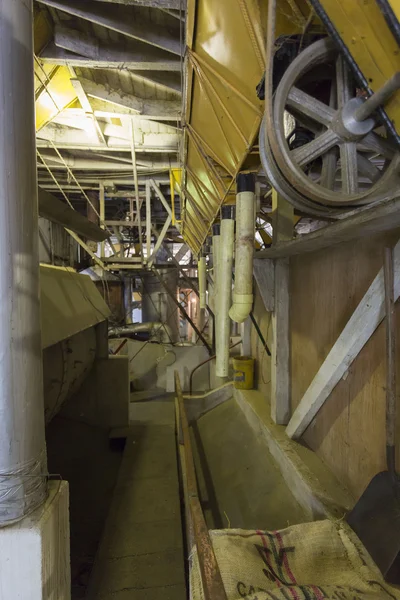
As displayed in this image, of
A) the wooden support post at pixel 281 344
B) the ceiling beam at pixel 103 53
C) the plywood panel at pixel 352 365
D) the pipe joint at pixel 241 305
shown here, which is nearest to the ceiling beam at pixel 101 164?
the ceiling beam at pixel 103 53

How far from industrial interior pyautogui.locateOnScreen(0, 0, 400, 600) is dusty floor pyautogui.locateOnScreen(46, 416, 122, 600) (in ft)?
0.08

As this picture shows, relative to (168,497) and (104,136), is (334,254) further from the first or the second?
(104,136)

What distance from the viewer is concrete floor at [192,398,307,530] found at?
213cm

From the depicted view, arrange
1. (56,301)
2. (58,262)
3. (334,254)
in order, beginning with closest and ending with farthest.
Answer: (334,254) < (56,301) < (58,262)

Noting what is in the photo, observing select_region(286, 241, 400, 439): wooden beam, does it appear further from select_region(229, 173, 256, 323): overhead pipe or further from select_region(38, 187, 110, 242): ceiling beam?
select_region(38, 187, 110, 242): ceiling beam

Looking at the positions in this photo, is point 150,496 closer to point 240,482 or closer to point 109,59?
point 240,482

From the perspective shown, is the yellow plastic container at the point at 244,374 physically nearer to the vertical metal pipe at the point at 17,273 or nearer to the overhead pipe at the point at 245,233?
the overhead pipe at the point at 245,233

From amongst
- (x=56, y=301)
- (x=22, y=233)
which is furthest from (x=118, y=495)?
(x=22, y=233)

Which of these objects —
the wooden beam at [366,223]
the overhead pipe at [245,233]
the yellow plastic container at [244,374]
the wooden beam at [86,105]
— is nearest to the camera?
the wooden beam at [366,223]

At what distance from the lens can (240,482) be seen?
2.65 meters

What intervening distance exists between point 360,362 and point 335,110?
137 centimetres

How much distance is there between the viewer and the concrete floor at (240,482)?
213cm

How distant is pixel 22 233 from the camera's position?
3.94ft

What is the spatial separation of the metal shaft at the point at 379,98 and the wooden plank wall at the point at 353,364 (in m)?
0.64
